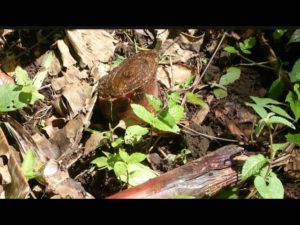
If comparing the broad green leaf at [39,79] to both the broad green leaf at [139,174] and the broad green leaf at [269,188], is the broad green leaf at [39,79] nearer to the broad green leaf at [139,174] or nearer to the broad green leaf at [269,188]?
the broad green leaf at [139,174]

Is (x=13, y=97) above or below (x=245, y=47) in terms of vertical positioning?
above

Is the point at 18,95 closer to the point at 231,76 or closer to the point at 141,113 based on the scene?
the point at 141,113

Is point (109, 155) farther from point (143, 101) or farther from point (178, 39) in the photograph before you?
point (178, 39)

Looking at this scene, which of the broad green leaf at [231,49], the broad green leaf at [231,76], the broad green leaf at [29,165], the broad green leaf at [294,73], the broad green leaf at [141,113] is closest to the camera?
the broad green leaf at [29,165]

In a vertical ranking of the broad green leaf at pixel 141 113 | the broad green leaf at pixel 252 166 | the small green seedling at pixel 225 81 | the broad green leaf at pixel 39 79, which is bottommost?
the broad green leaf at pixel 252 166

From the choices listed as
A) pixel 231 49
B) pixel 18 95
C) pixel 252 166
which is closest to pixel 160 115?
pixel 252 166

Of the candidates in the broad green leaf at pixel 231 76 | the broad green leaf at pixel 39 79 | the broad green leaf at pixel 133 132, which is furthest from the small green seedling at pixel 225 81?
the broad green leaf at pixel 39 79
